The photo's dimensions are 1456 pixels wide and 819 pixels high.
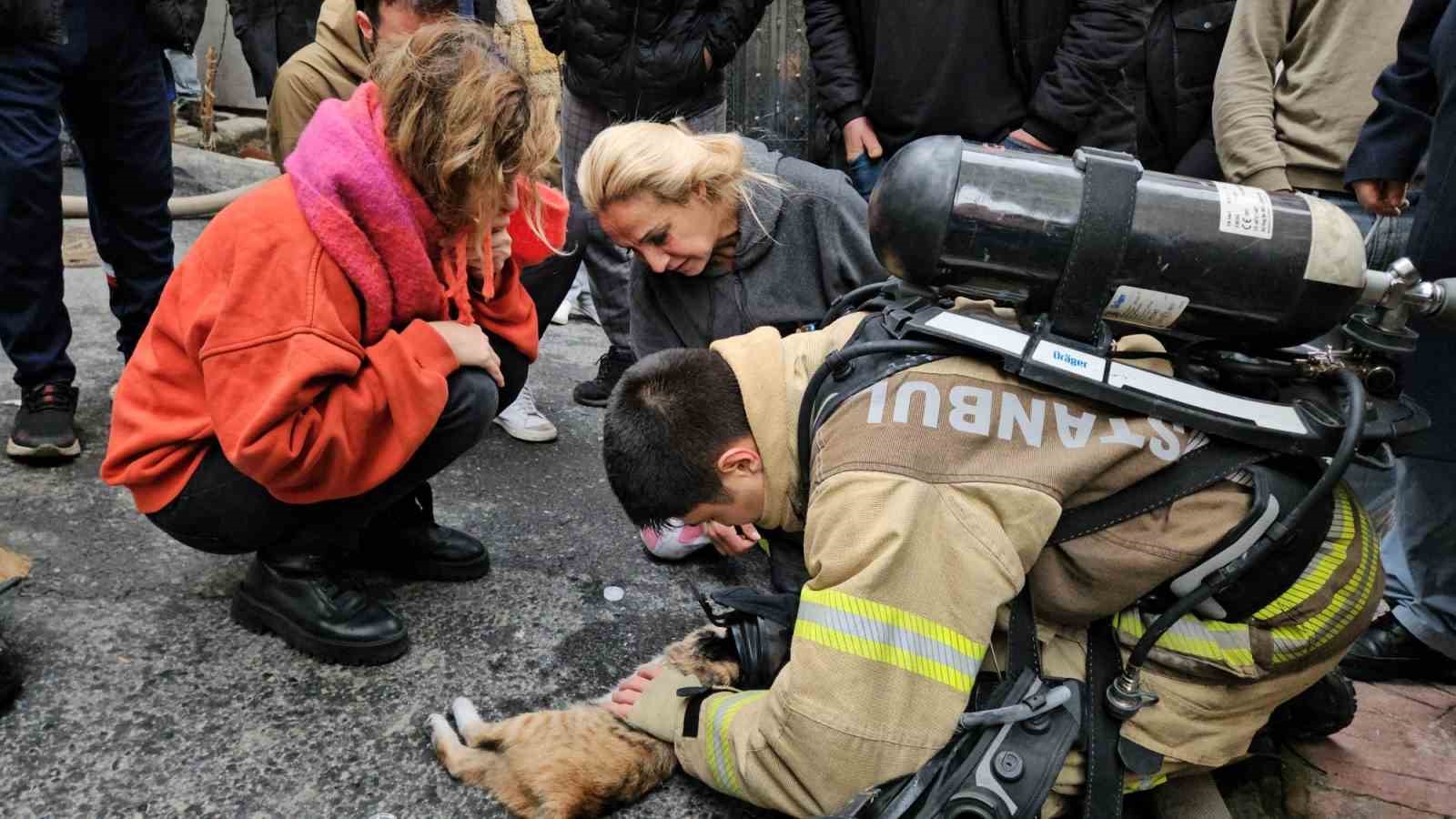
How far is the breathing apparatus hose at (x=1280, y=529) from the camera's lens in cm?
148

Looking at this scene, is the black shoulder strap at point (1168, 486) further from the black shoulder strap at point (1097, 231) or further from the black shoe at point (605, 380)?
the black shoe at point (605, 380)

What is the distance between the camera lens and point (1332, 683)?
2094 millimetres

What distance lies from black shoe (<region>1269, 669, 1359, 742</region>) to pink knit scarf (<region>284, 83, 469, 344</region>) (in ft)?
6.43

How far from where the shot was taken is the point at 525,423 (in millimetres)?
3410

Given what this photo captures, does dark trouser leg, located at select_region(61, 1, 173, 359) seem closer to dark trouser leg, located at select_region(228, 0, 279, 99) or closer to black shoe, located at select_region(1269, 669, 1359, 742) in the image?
black shoe, located at select_region(1269, 669, 1359, 742)

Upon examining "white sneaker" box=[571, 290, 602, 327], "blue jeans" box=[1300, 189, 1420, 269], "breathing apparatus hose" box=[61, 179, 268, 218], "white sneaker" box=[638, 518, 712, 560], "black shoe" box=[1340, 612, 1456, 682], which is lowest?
"white sneaker" box=[571, 290, 602, 327]

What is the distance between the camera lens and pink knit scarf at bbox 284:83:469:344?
196 centimetres

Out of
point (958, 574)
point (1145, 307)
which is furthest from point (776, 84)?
point (958, 574)

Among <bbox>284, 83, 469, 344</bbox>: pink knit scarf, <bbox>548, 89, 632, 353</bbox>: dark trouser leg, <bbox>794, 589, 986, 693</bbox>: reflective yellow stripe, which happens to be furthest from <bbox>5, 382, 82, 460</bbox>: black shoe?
<bbox>794, 589, 986, 693</bbox>: reflective yellow stripe

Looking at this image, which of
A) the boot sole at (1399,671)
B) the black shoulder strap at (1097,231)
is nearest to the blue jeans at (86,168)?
the black shoulder strap at (1097,231)

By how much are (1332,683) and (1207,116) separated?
2147 millimetres

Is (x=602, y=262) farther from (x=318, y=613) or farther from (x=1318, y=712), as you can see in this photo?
(x=1318, y=712)

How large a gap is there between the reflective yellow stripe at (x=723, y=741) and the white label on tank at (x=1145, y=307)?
882 millimetres

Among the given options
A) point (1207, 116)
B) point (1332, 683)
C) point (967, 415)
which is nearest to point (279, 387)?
point (967, 415)
